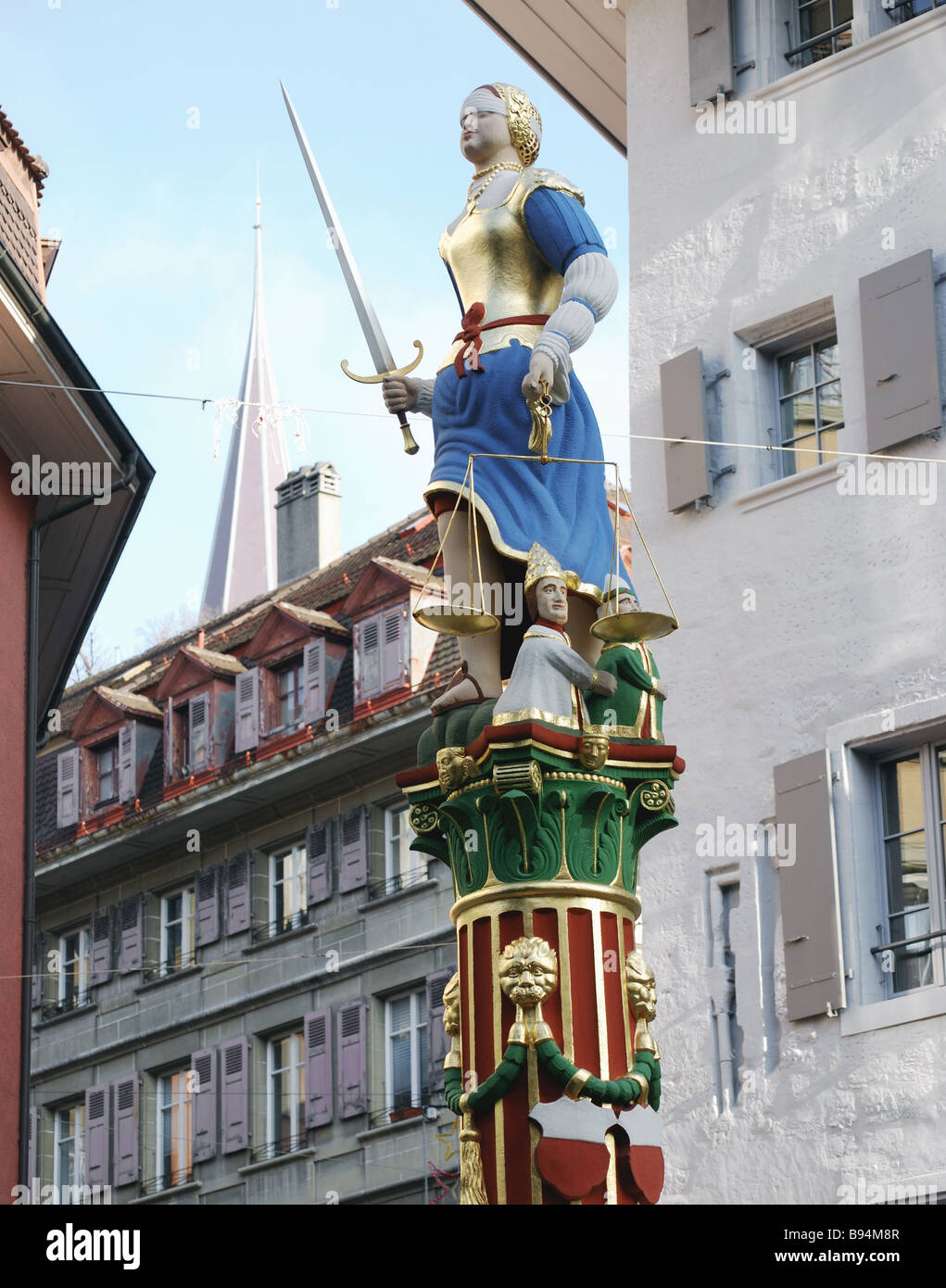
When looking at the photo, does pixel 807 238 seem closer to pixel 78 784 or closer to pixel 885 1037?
pixel 885 1037

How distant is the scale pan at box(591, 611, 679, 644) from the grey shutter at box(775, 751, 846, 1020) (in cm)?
645

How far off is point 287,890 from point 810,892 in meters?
17.9

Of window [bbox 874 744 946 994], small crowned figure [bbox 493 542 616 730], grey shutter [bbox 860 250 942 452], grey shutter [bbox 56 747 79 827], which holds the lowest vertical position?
small crowned figure [bbox 493 542 616 730]

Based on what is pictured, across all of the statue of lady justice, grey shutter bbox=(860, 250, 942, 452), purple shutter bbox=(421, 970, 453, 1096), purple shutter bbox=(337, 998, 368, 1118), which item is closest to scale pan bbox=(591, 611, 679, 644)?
the statue of lady justice

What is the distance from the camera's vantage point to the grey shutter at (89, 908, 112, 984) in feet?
113

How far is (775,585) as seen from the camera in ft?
53.3

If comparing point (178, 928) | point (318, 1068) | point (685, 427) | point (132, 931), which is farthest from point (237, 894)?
point (685, 427)

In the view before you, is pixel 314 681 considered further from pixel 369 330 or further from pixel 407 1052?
pixel 369 330

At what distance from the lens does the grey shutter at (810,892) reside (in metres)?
14.9

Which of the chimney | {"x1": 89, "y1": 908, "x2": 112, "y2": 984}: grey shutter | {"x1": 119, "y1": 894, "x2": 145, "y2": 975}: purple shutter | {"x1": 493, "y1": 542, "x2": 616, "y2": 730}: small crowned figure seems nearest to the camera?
{"x1": 493, "y1": 542, "x2": 616, "y2": 730}: small crowned figure

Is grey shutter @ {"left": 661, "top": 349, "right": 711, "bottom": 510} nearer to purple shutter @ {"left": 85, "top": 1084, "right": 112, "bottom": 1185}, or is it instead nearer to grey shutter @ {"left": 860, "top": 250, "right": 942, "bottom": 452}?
grey shutter @ {"left": 860, "top": 250, "right": 942, "bottom": 452}
